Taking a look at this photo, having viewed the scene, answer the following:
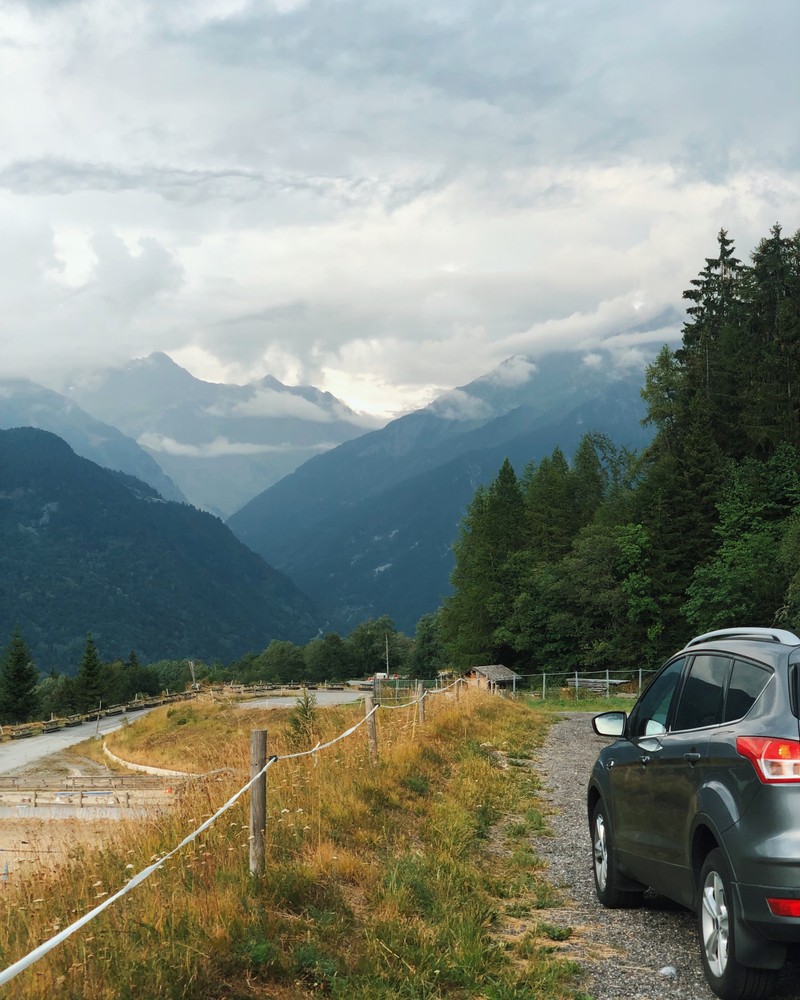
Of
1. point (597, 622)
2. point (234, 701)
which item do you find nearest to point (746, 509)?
point (597, 622)

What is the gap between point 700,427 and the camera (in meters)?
64.1

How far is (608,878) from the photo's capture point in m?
7.33

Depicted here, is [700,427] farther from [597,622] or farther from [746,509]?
[597,622]

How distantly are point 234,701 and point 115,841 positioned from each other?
244 feet

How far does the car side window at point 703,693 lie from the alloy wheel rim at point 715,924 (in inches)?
36.5

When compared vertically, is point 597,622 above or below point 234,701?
above

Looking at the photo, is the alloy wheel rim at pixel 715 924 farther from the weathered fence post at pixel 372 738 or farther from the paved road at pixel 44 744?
the paved road at pixel 44 744

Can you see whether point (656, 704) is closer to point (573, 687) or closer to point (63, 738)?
point (573, 687)

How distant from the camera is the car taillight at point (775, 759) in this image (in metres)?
4.59

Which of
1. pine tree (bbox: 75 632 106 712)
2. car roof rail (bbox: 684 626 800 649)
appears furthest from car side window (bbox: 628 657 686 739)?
pine tree (bbox: 75 632 106 712)

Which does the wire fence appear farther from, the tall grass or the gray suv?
the gray suv

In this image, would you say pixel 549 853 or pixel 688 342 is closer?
pixel 549 853

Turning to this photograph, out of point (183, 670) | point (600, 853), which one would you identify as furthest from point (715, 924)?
point (183, 670)

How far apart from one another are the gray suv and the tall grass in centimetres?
103
